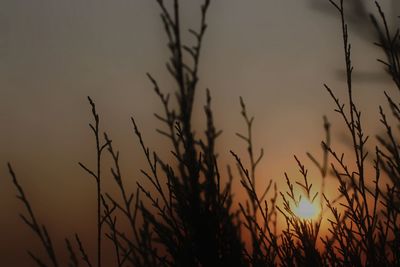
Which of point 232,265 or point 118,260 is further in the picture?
point 118,260

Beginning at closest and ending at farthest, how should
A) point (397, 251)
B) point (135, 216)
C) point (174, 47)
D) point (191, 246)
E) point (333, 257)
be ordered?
1. point (174, 47)
2. point (191, 246)
3. point (135, 216)
4. point (397, 251)
5. point (333, 257)

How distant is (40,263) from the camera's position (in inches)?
59.7

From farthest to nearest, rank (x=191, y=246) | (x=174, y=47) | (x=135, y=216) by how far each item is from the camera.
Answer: (x=135, y=216) → (x=191, y=246) → (x=174, y=47)

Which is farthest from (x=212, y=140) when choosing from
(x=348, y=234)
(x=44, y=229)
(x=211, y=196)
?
(x=348, y=234)

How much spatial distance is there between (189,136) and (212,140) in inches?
2.9

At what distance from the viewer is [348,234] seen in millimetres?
2576

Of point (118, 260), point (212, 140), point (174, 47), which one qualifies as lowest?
point (118, 260)

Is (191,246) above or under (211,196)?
under

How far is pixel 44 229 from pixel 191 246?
0.52m

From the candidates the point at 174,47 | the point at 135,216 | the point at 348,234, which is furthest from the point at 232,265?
the point at 348,234

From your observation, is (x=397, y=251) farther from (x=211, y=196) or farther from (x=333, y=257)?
(x=211, y=196)

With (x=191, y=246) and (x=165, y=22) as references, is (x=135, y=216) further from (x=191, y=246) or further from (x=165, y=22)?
(x=165, y=22)

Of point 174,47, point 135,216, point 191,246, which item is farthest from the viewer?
Answer: point 135,216

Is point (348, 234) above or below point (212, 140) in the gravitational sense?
above
